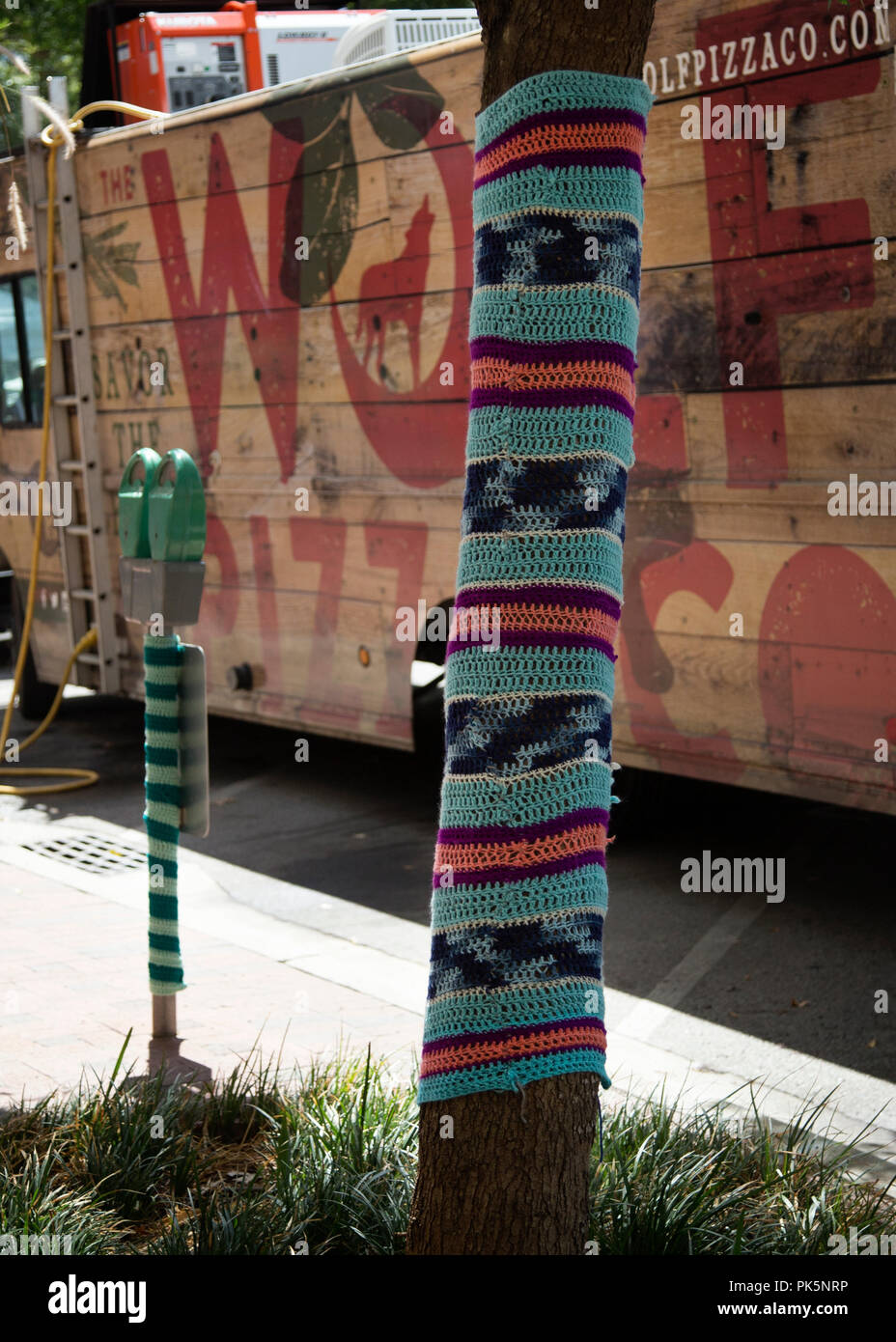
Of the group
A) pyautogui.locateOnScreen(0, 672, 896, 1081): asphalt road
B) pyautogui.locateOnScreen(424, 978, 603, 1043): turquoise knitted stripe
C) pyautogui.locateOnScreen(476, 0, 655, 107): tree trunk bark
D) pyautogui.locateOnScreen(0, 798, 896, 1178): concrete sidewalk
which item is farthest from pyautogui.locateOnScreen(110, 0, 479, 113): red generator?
pyautogui.locateOnScreen(424, 978, 603, 1043): turquoise knitted stripe

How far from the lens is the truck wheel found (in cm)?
1038

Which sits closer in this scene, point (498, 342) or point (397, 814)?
point (498, 342)

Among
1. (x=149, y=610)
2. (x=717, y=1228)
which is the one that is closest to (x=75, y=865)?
(x=149, y=610)

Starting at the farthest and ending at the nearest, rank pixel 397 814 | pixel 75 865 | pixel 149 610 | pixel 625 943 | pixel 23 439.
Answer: pixel 23 439 < pixel 397 814 < pixel 75 865 < pixel 625 943 < pixel 149 610

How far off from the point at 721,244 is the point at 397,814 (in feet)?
11.5

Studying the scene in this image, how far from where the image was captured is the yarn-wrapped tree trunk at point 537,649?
2668 millimetres

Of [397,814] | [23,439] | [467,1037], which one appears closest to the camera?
[467,1037]

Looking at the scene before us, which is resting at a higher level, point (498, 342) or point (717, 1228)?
point (498, 342)

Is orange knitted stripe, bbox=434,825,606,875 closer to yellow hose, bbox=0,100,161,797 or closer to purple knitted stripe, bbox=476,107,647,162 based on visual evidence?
purple knitted stripe, bbox=476,107,647,162

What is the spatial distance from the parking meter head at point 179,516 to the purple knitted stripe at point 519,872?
2.32 metres

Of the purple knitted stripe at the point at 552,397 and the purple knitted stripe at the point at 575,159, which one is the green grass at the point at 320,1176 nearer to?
the purple knitted stripe at the point at 552,397

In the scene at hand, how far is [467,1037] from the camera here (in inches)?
106

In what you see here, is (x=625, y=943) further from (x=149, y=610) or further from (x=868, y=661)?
(x=149, y=610)

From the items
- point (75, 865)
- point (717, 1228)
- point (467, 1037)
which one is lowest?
point (717, 1228)
